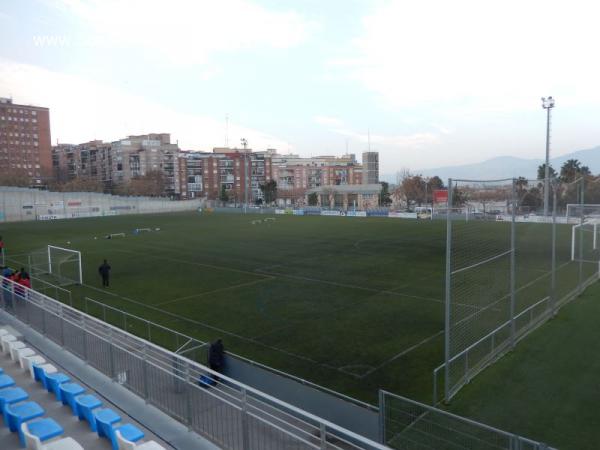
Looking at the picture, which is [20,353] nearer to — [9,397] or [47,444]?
[9,397]

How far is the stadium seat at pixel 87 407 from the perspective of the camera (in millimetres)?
7453

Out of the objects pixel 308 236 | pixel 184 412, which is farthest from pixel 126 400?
pixel 308 236

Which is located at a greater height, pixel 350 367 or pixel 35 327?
pixel 35 327

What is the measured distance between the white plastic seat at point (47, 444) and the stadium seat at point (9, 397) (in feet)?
4.62

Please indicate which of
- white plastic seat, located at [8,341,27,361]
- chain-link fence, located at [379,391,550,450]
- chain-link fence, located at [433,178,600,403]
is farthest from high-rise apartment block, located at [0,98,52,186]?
chain-link fence, located at [379,391,550,450]

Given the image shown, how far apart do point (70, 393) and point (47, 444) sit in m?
1.82

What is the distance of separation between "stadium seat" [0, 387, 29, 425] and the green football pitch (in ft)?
22.0

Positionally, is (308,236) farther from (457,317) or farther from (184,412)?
(184,412)

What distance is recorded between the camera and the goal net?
80.8 feet

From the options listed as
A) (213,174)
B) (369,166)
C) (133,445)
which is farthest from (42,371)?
(369,166)

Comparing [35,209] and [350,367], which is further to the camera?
[35,209]

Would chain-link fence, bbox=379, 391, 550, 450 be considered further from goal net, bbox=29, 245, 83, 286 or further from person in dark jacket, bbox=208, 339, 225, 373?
goal net, bbox=29, 245, 83, 286

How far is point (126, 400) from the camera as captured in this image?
849 centimetres

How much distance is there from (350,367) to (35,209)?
2888 inches
